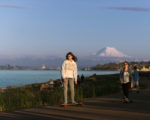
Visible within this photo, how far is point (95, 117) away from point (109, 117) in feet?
1.26

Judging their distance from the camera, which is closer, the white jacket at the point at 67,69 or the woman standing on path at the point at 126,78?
the white jacket at the point at 67,69

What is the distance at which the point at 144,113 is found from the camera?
8844 mm

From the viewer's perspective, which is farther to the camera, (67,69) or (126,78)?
(126,78)

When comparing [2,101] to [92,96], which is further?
[92,96]

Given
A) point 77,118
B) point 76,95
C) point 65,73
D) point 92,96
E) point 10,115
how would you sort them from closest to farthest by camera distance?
1. point 77,118
2. point 10,115
3. point 65,73
4. point 76,95
5. point 92,96

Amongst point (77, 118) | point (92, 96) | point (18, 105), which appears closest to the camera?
point (77, 118)

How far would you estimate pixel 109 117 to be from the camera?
8133 mm

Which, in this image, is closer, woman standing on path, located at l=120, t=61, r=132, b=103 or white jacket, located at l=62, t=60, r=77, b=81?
white jacket, located at l=62, t=60, r=77, b=81

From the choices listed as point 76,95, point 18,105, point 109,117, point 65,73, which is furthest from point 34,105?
point 109,117

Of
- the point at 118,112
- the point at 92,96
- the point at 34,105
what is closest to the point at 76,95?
the point at 92,96

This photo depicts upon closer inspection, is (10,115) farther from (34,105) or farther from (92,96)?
(92,96)

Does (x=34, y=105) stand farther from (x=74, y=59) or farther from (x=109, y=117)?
(x=109, y=117)

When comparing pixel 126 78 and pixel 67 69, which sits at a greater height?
pixel 67 69

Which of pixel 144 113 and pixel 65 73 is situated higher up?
pixel 65 73
